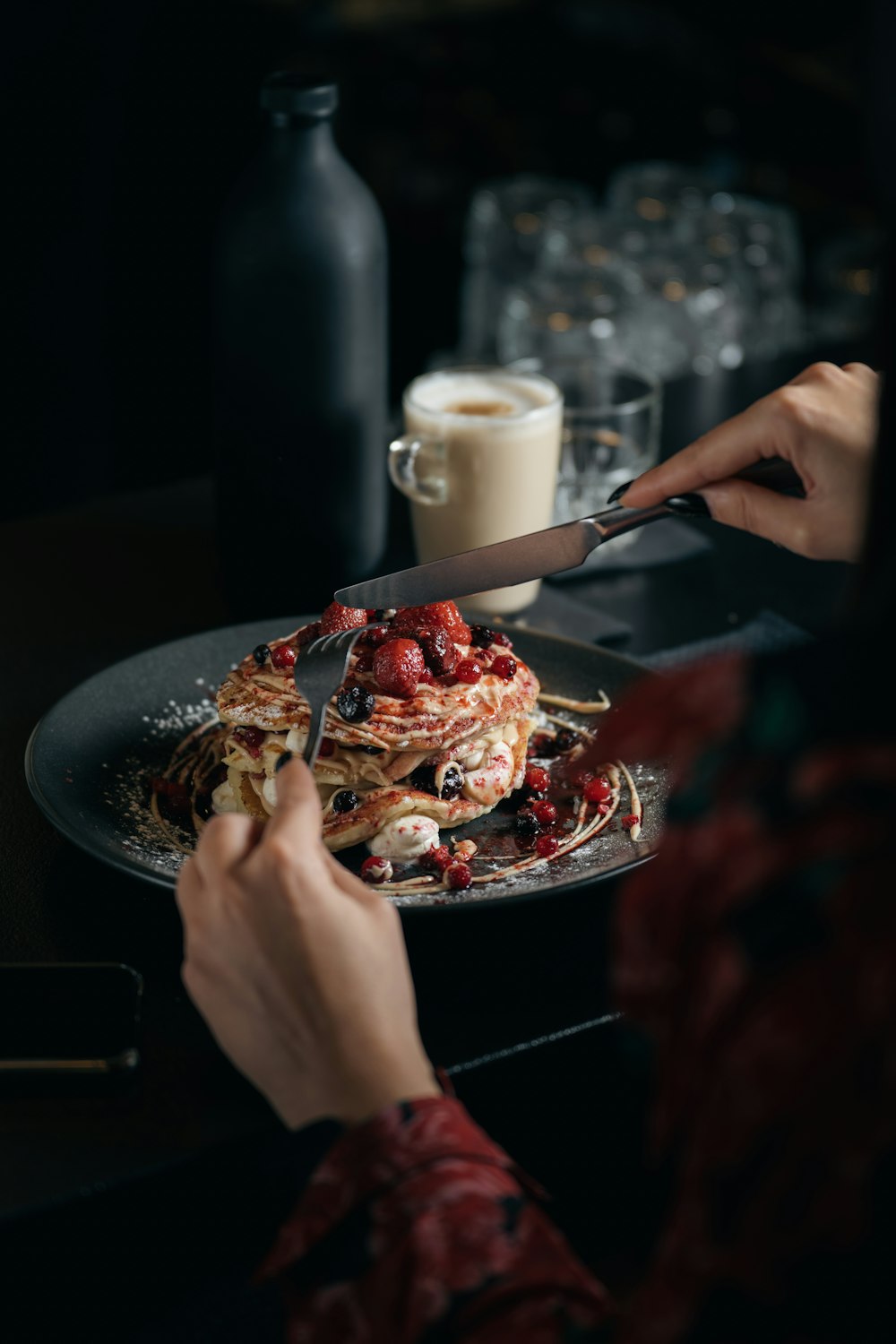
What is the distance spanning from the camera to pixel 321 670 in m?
1.23

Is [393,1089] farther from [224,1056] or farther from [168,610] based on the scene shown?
[168,610]

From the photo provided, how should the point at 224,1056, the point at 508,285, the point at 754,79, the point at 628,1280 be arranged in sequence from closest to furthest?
the point at 224,1056
the point at 628,1280
the point at 508,285
the point at 754,79

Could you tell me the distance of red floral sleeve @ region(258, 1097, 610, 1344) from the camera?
711 millimetres

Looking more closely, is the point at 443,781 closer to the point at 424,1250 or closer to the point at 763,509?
the point at 763,509

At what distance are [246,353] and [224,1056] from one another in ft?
2.91

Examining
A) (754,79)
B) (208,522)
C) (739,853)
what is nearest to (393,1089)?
(739,853)

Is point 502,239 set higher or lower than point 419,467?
lower

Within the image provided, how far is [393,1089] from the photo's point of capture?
785mm

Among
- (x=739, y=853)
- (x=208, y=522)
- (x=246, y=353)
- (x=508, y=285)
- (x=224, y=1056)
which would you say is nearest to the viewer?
(x=739, y=853)

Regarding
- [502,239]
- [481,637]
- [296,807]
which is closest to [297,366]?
[481,637]

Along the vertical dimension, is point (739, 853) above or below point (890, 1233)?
above

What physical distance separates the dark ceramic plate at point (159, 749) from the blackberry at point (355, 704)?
0.11 meters

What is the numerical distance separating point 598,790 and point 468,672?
0.51ft

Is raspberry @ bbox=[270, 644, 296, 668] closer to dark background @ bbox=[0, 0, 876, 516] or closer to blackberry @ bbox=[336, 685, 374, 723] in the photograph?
blackberry @ bbox=[336, 685, 374, 723]
